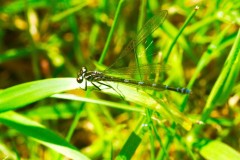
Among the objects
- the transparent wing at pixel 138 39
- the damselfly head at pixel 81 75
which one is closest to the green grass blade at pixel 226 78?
the transparent wing at pixel 138 39

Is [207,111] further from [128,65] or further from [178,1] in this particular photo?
[178,1]

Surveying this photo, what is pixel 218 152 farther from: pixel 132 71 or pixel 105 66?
pixel 105 66

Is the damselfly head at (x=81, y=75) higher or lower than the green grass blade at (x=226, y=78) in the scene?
higher

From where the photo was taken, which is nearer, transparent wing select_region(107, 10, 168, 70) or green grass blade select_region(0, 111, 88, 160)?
green grass blade select_region(0, 111, 88, 160)

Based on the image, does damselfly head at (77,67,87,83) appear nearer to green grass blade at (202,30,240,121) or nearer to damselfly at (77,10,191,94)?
damselfly at (77,10,191,94)

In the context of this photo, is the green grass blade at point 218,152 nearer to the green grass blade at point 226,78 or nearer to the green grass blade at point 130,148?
the green grass blade at point 226,78

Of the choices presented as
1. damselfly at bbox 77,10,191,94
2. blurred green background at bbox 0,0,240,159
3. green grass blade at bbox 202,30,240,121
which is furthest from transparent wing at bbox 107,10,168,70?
green grass blade at bbox 202,30,240,121
